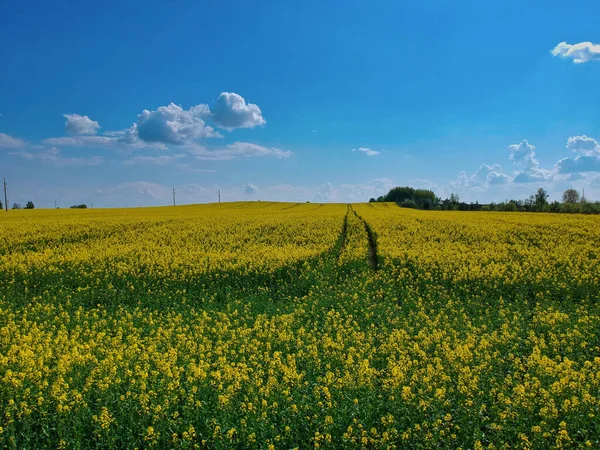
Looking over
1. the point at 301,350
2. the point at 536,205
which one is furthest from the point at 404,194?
the point at 301,350

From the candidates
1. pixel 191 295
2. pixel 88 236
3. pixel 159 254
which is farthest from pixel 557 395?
pixel 88 236

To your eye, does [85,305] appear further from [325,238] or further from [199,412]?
[325,238]

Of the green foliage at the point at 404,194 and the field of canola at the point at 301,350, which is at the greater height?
the green foliage at the point at 404,194

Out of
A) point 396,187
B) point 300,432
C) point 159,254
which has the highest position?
point 396,187

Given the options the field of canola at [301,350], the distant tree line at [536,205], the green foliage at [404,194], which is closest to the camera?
the field of canola at [301,350]

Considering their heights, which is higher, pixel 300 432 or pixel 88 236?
pixel 88 236

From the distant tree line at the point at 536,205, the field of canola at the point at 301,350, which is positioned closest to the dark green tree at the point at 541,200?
the distant tree line at the point at 536,205

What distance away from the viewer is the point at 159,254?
19594mm

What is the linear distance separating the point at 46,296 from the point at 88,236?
13.9 meters

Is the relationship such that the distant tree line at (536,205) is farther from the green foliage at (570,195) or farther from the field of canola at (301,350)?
the field of canola at (301,350)

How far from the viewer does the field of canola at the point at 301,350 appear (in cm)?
581

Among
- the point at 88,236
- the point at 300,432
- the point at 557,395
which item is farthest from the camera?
the point at 88,236

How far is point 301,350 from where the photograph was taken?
321 inches

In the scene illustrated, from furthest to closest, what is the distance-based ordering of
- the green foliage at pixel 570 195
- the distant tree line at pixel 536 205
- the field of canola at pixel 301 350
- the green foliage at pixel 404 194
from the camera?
1. the green foliage at pixel 404 194
2. the green foliage at pixel 570 195
3. the distant tree line at pixel 536 205
4. the field of canola at pixel 301 350
